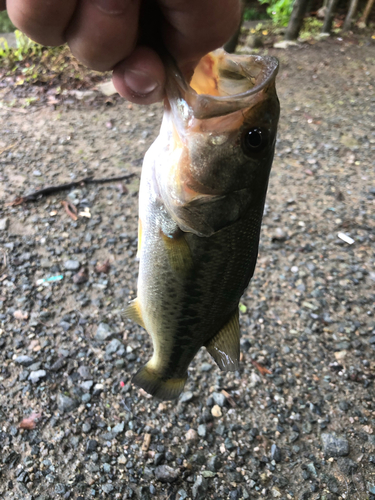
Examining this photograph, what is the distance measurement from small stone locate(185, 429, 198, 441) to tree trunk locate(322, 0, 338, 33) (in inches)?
415

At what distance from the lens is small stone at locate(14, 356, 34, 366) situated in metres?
2.88

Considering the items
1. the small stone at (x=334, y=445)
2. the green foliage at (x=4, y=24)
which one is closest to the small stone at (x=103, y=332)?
the small stone at (x=334, y=445)

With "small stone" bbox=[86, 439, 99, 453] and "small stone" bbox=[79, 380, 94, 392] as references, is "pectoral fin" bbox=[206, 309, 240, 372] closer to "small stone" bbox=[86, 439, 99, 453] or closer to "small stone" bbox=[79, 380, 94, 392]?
"small stone" bbox=[86, 439, 99, 453]

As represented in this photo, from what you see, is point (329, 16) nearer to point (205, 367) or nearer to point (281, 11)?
point (281, 11)

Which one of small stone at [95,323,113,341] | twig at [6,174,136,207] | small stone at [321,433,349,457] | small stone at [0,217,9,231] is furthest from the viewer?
twig at [6,174,136,207]

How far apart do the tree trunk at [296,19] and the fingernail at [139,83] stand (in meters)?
9.41

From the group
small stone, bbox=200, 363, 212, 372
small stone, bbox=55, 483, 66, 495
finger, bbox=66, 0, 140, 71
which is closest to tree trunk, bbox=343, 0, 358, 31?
small stone, bbox=200, 363, 212, 372

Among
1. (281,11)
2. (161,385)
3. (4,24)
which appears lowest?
(4,24)

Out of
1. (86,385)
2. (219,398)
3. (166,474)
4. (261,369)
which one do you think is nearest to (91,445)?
(86,385)

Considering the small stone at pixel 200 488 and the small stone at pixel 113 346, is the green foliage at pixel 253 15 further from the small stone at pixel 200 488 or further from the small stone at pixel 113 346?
the small stone at pixel 200 488

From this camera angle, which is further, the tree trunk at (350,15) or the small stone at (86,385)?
the tree trunk at (350,15)

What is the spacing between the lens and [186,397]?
2.77m

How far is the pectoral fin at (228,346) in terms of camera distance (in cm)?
163

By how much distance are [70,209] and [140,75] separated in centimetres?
351
